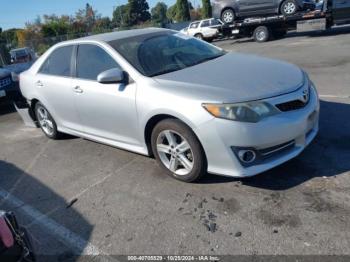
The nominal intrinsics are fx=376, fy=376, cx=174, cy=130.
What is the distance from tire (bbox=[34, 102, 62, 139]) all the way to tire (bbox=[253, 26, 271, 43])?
14.7m

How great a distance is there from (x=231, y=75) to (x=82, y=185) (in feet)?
7.11

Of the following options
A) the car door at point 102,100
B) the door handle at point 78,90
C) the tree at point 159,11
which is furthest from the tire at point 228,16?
the tree at point 159,11

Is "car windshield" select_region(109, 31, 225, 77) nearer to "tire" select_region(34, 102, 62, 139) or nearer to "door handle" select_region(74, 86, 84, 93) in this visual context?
"door handle" select_region(74, 86, 84, 93)

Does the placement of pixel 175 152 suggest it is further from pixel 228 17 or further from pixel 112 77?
pixel 228 17

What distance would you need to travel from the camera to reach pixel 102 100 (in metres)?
4.57

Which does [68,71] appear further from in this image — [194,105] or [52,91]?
[194,105]

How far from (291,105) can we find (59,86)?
3283mm

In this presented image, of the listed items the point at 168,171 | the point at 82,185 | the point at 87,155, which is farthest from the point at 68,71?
the point at 168,171

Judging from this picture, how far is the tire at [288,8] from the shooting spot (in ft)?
56.3

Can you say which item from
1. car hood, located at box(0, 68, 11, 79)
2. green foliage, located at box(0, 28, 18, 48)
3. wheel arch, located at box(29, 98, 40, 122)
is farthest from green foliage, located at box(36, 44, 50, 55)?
wheel arch, located at box(29, 98, 40, 122)

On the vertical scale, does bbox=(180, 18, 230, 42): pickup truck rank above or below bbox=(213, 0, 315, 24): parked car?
below

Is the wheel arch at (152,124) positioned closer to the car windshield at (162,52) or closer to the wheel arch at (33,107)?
the car windshield at (162,52)

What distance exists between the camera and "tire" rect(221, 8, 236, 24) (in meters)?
19.2

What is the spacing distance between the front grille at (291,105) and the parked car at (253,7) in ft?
49.0
